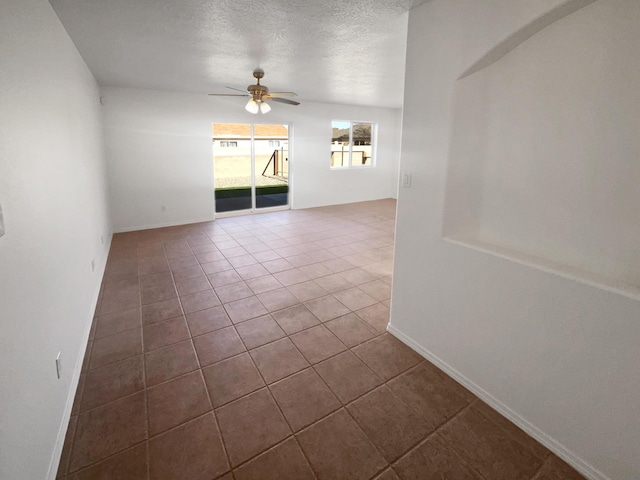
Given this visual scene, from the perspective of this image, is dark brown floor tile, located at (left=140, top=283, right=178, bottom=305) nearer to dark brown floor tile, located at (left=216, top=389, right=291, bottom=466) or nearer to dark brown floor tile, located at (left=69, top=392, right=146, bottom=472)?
dark brown floor tile, located at (left=69, top=392, right=146, bottom=472)

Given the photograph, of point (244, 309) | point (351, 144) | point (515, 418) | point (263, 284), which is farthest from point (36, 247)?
point (351, 144)

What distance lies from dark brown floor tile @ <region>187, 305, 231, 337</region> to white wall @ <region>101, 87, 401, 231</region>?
12.1 feet

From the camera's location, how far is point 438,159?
7.09 feet

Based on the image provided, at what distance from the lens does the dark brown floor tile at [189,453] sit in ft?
5.05

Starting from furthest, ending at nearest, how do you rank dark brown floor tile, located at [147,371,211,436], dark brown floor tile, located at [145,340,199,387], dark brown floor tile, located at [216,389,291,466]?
dark brown floor tile, located at [145,340,199,387] < dark brown floor tile, located at [147,371,211,436] < dark brown floor tile, located at [216,389,291,466]

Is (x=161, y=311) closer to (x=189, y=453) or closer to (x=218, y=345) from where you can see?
(x=218, y=345)

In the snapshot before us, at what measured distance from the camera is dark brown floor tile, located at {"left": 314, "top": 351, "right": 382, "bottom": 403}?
6.76ft

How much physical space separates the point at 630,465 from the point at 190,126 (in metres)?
6.60

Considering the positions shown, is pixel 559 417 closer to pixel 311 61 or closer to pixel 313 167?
pixel 311 61

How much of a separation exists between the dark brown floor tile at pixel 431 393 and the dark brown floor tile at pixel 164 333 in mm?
1676

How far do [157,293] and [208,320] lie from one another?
0.88 m

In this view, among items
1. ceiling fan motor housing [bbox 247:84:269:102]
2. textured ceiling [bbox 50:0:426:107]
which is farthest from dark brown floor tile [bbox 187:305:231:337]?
ceiling fan motor housing [bbox 247:84:269:102]

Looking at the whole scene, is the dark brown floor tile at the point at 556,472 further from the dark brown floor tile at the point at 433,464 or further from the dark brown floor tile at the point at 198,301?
the dark brown floor tile at the point at 198,301

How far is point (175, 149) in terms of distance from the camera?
597 centimetres
